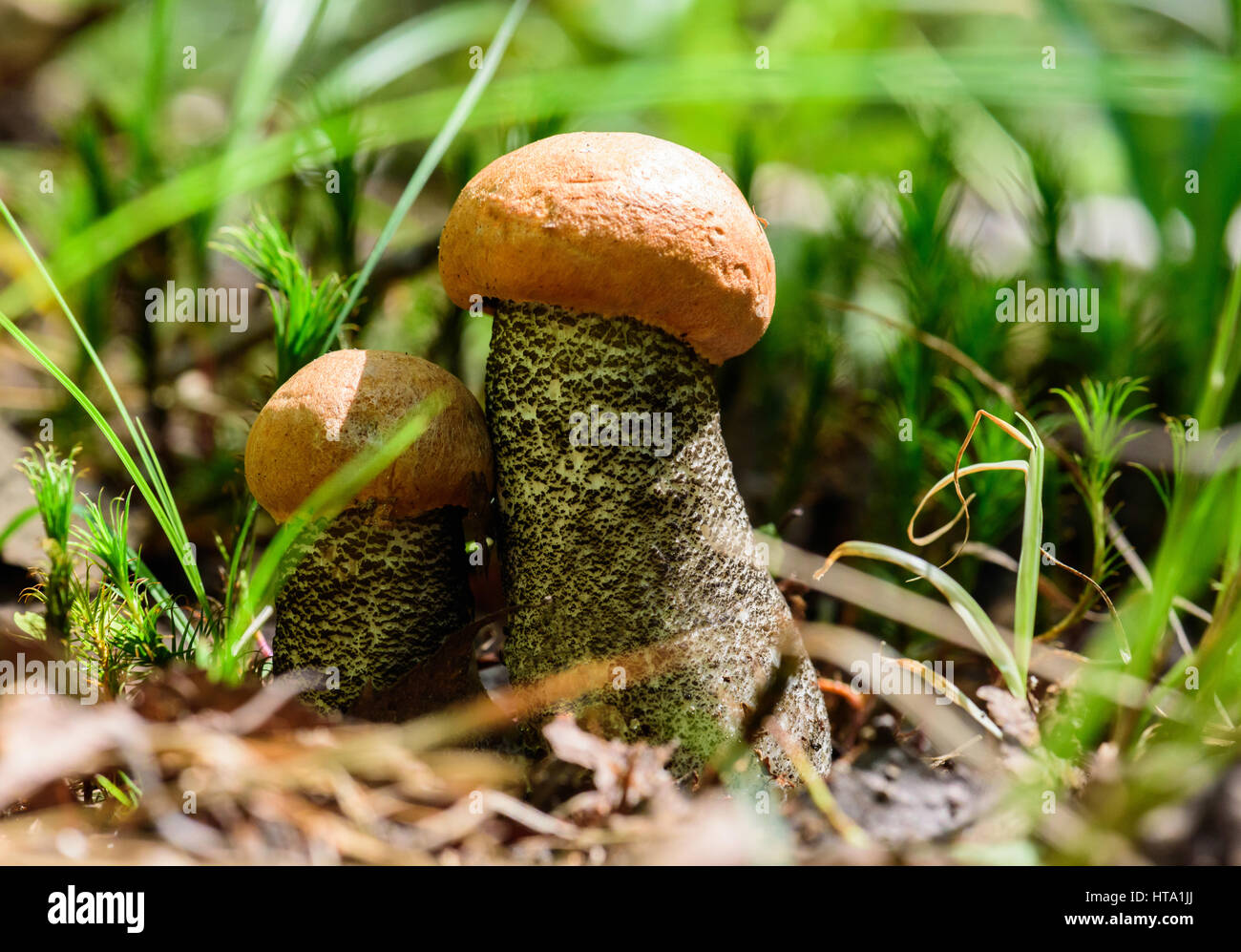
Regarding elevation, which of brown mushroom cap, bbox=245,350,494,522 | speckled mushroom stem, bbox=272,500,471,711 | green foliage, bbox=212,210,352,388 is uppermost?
green foliage, bbox=212,210,352,388

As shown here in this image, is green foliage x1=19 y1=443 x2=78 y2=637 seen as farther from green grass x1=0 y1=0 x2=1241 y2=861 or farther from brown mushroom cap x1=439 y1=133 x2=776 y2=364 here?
brown mushroom cap x1=439 y1=133 x2=776 y2=364

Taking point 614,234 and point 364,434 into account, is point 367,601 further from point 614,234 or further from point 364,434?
point 614,234

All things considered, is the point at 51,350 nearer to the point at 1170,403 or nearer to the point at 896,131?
the point at 1170,403

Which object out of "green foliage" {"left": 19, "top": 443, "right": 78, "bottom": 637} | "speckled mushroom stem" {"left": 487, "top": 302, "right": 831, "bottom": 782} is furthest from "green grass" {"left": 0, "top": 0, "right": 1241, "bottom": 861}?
"speckled mushroom stem" {"left": 487, "top": 302, "right": 831, "bottom": 782}

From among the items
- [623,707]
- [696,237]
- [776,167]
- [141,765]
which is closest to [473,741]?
[623,707]

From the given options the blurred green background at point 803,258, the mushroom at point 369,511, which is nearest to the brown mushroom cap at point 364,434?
the mushroom at point 369,511

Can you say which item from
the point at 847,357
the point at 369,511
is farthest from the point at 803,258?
the point at 369,511

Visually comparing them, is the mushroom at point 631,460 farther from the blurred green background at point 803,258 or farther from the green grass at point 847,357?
the blurred green background at point 803,258

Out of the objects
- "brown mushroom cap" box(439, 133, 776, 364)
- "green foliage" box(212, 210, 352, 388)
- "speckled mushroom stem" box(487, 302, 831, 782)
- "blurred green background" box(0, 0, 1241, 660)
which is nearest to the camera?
"brown mushroom cap" box(439, 133, 776, 364)
